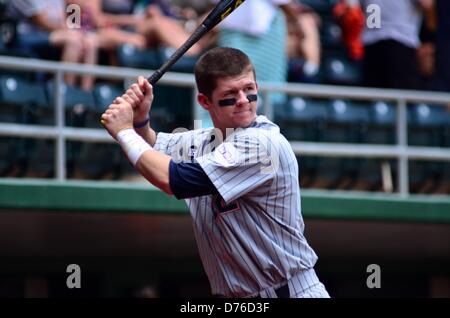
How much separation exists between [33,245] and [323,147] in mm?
2561

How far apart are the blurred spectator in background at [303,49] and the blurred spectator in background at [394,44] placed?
1.52 ft

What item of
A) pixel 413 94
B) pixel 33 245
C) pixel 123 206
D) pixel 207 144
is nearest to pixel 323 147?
pixel 413 94

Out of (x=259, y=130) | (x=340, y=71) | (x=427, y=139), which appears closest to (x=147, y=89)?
(x=259, y=130)

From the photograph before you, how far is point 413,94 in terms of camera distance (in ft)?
33.4

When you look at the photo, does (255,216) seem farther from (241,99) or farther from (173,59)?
(173,59)

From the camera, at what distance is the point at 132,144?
16.5 ft

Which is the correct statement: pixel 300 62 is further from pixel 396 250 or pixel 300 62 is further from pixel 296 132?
pixel 396 250

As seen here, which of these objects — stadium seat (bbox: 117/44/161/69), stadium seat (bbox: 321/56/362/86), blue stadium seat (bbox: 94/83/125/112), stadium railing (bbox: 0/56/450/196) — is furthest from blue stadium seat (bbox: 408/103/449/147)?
blue stadium seat (bbox: 94/83/125/112)

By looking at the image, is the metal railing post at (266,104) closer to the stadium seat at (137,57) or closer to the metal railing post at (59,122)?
the stadium seat at (137,57)

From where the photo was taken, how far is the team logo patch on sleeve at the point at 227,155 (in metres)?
5.13

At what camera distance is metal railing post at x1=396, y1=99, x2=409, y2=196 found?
32.9 feet

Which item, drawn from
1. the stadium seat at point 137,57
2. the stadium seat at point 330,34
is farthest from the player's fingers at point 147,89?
the stadium seat at point 330,34
